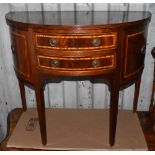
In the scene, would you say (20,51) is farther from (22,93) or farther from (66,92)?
(66,92)

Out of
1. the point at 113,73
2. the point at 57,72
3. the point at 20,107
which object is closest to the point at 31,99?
the point at 20,107

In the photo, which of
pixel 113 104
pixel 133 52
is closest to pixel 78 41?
pixel 133 52

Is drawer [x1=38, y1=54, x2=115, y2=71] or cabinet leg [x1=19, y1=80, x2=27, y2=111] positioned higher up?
drawer [x1=38, y1=54, x2=115, y2=71]

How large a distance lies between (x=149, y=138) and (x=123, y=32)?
0.81 m

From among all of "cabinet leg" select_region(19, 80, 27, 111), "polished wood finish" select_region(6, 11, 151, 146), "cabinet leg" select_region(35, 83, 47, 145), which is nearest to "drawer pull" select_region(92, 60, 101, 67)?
"polished wood finish" select_region(6, 11, 151, 146)

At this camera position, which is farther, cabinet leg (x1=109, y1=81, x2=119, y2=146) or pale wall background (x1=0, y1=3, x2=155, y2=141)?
pale wall background (x1=0, y1=3, x2=155, y2=141)

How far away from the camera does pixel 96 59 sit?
4.20 ft

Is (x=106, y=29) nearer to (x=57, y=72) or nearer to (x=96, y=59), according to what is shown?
(x=96, y=59)

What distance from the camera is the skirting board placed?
1603 millimetres

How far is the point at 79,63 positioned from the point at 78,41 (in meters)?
0.12

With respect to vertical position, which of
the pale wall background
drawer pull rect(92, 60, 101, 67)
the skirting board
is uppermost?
drawer pull rect(92, 60, 101, 67)

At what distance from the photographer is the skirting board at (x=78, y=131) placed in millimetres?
1603

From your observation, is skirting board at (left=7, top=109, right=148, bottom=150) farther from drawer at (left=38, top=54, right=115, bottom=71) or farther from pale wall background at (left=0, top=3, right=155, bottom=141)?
drawer at (left=38, top=54, right=115, bottom=71)

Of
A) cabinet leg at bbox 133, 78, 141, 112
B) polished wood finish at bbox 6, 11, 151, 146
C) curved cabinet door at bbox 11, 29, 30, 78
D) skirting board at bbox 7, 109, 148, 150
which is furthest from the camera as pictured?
cabinet leg at bbox 133, 78, 141, 112
